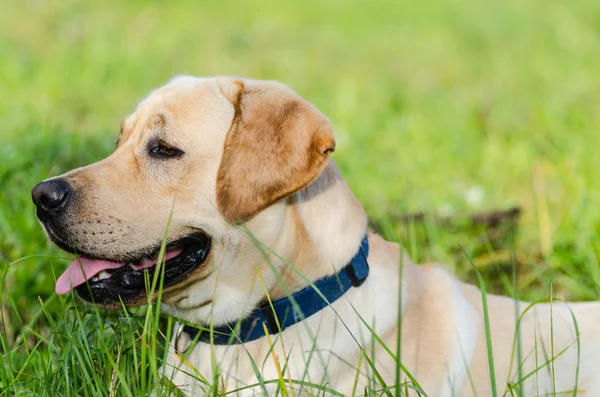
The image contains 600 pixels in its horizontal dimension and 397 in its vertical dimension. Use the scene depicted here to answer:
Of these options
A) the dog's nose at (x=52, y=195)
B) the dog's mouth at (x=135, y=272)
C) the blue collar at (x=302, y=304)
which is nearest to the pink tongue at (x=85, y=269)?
the dog's mouth at (x=135, y=272)

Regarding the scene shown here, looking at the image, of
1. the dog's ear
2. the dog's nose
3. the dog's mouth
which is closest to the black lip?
the dog's mouth

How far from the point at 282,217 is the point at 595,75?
6.92 m

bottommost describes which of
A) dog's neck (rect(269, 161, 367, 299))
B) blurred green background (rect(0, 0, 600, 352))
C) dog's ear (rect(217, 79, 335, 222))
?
dog's neck (rect(269, 161, 367, 299))

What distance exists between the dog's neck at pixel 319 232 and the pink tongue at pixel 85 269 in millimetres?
435

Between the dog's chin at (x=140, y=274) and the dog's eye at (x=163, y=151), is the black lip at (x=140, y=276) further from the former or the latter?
the dog's eye at (x=163, y=151)

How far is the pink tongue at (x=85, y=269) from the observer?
3.01m

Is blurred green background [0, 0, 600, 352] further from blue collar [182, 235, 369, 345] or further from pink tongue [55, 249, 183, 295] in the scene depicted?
blue collar [182, 235, 369, 345]

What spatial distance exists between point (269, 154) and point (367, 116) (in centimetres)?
525

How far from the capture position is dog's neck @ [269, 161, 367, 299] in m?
3.02

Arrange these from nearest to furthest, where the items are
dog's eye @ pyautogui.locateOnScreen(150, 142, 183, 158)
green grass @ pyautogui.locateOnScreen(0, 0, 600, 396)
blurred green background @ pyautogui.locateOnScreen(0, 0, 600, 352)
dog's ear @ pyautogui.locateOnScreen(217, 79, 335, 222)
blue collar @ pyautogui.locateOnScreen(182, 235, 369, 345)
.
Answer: dog's ear @ pyautogui.locateOnScreen(217, 79, 335, 222)
blue collar @ pyautogui.locateOnScreen(182, 235, 369, 345)
dog's eye @ pyautogui.locateOnScreen(150, 142, 183, 158)
green grass @ pyautogui.locateOnScreen(0, 0, 600, 396)
blurred green background @ pyautogui.locateOnScreen(0, 0, 600, 352)

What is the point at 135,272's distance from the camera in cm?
300

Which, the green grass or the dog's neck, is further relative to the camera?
the green grass

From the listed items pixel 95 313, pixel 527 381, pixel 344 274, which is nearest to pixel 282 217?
pixel 344 274

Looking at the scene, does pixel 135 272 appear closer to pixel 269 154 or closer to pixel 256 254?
pixel 256 254
